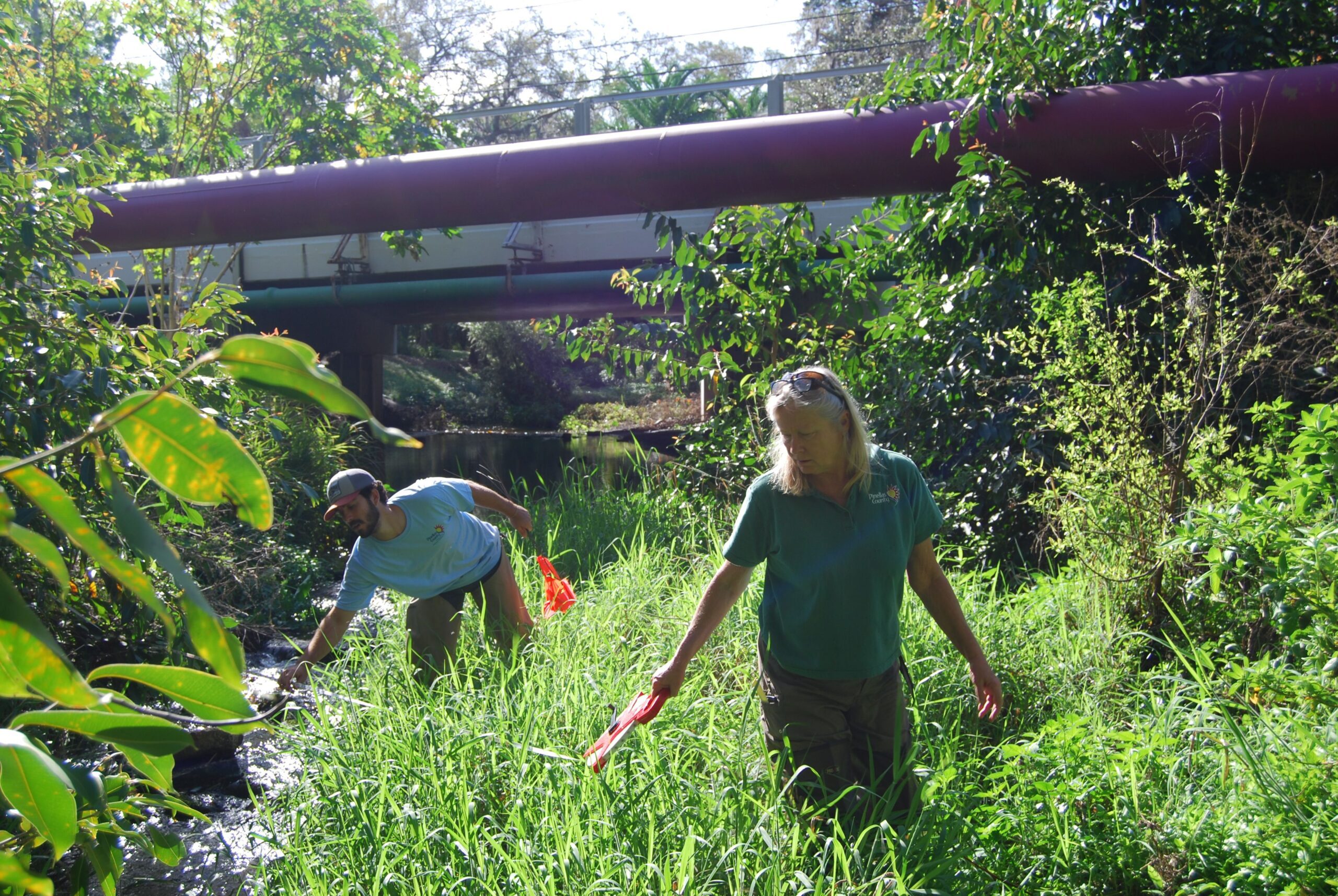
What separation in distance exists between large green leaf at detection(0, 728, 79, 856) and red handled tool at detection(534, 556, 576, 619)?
430 cm

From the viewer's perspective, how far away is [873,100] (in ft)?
21.6

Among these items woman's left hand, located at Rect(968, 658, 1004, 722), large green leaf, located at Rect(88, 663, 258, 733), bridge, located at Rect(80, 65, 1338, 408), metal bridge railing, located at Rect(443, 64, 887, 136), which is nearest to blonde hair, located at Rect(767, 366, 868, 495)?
woman's left hand, located at Rect(968, 658, 1004, 722)

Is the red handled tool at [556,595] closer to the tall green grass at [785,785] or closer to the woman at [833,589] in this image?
the tall green grass at [785,785]

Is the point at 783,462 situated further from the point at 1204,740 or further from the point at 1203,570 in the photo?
the point at 1203,570

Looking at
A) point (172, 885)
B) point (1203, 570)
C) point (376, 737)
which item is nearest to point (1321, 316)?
point (1203, 570)

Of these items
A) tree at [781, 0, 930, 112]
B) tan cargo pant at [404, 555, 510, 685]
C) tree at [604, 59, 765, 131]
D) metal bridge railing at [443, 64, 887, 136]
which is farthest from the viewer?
tree at [781, 0, 930, 112]

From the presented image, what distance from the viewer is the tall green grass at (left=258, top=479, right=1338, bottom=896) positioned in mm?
2836

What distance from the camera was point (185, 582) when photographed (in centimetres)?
73

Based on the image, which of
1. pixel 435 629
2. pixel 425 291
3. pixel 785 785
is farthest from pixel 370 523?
pixel 425 291

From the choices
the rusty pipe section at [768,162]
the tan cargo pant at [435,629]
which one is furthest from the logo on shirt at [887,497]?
the rusty pipe section at [768,162]

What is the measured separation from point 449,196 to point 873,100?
2749 mm

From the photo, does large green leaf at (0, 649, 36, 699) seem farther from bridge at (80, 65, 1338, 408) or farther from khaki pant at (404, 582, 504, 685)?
bridge at (80, 65, 1338, 408)

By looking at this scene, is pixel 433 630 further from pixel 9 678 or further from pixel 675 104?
pixel 675 104

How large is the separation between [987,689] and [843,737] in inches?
18.0
